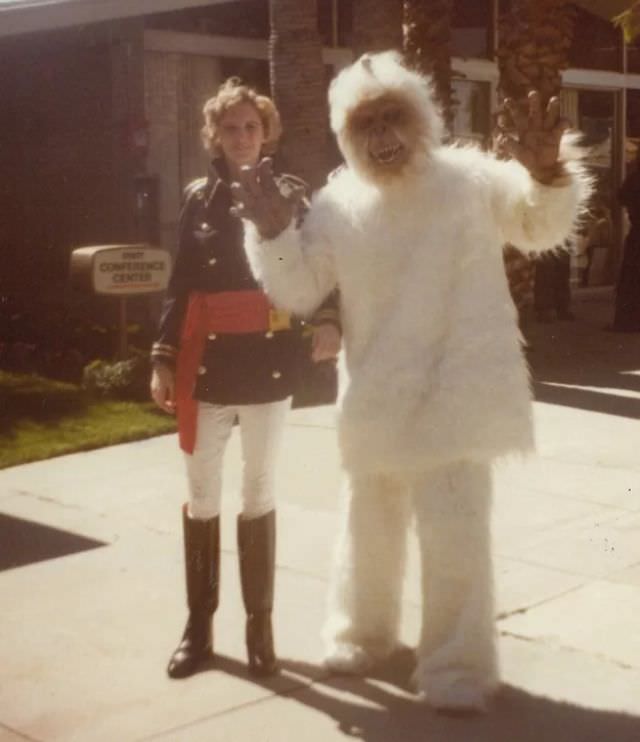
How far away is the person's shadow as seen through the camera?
3.80 m

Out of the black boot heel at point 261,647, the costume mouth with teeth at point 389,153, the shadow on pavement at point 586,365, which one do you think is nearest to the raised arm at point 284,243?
the costume mouth with teeth at point 389,153

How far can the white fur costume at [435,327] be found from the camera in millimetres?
3912

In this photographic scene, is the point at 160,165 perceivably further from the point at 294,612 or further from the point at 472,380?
the point at 472,380

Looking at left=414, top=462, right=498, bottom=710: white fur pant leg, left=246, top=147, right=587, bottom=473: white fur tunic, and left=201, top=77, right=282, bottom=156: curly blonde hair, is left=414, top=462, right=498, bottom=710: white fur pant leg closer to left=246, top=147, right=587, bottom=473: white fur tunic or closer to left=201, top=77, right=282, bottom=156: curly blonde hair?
left=246, top=147, right=587, bottom=473: white fur tunic

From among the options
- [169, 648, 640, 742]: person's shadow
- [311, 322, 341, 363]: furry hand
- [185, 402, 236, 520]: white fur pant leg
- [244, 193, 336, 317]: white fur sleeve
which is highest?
[244, 193, 336, 317]: white fur sleeve

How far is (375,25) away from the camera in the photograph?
10984 millimetres

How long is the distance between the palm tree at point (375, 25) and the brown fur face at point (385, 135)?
Result: 7.17 meters

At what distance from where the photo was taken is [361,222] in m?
4.00

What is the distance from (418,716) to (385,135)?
5.68ft

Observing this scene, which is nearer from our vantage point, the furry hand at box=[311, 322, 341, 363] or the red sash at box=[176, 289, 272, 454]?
the furry hand at box=[311, 322, 341, 363]

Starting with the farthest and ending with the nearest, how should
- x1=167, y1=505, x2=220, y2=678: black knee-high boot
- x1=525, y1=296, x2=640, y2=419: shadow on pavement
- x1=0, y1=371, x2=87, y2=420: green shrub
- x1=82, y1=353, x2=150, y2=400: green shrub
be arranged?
x1=82, y1=353, x2=150, y2=400: green shrub, x1=0, y1=371, x2=87, y2=420: green shrub, x1=525, y1=296, x2=640, y2=419: shadow on pavement, x1=167, y1=505, x2=220, y2=678: black knee-high boot

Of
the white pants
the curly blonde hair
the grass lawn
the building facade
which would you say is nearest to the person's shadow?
the white pants

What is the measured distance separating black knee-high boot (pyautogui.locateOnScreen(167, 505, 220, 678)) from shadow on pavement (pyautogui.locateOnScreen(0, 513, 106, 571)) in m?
1.47

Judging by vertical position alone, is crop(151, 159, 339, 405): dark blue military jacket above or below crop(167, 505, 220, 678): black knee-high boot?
above
